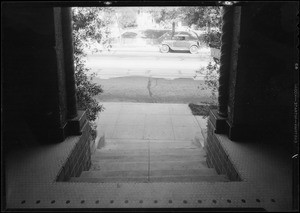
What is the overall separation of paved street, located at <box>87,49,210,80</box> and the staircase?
7427 mm

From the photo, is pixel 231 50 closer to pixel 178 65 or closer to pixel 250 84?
pixel 250 84

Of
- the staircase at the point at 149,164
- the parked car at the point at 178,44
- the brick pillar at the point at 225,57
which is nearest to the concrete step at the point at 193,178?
the staircase at the point at 149,164

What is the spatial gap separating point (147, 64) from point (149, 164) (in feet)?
49.4

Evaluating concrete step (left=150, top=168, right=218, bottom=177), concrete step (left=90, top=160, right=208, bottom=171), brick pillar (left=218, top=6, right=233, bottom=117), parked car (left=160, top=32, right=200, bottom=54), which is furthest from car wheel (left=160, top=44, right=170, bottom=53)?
concrete step (left=150, top=168, right=218, bottom=177)

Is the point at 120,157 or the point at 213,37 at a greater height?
the point at 213,37

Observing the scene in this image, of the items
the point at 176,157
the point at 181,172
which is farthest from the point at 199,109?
the point at 181,172

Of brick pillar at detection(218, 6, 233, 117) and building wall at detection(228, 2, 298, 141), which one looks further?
brick pillar at detection(218, 6, 233, 117)

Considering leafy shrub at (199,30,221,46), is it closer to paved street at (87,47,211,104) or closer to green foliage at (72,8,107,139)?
paved street at (87,47,211,104)

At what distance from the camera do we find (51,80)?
14.7 feet

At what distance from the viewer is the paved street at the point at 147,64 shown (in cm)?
1727

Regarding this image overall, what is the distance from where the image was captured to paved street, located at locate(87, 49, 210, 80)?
17266 millimetres

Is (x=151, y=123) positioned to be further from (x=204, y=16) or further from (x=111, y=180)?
(x=111, y=180)

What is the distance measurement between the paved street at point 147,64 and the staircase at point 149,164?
292 inches

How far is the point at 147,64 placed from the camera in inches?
799
